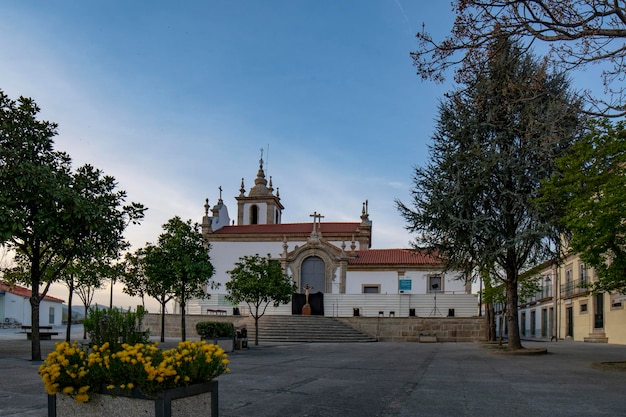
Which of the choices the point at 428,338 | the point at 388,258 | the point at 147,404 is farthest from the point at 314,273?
the point at 147,404

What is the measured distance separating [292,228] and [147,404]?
49436 millimetres

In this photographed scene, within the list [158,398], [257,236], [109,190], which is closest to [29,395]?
[158,398]

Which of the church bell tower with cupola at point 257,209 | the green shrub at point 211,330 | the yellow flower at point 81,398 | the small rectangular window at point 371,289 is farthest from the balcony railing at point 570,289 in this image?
the yellow flower at point 81,398

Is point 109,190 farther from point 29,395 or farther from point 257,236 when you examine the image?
point 257,236

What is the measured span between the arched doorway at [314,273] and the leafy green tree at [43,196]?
30597mm

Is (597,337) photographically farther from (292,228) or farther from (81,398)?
(81,398)

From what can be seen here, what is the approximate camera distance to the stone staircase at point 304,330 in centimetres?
3372

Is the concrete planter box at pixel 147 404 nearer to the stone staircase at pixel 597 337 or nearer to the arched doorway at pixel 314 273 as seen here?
the stone staircase at pixel 597 337

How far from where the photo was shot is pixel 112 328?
245 inches

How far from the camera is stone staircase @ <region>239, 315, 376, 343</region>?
33.7 metres

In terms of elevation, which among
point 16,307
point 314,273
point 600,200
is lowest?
point 16,307

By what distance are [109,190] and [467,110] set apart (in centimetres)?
1293

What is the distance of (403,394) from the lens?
9859mm

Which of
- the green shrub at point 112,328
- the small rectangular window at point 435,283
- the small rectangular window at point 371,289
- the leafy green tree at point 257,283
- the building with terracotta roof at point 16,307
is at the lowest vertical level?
the building with terracotta roof at point 16,307
